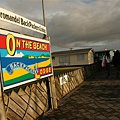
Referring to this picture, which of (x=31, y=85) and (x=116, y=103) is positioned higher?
(x=31, y=85)

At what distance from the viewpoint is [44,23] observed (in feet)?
26.6

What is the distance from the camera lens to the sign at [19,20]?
527cm

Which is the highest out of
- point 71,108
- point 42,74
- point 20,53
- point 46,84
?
point 20,53

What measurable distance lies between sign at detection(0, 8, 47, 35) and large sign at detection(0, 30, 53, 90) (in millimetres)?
366

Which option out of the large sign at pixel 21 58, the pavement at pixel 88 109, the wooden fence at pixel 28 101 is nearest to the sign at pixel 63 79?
the pavement at pixel 88 109

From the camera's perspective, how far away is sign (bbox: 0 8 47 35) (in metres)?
5.27

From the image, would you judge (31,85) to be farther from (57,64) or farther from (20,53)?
(57,64)

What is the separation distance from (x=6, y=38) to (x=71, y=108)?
14.1 ft

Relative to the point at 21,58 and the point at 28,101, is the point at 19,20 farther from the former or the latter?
the point at 28,101

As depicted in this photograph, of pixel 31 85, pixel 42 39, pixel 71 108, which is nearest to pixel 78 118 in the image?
pixel 71 108

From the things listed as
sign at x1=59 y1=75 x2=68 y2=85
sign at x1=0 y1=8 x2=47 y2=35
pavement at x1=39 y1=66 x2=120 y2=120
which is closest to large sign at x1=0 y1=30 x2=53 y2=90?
sign at x1=0 y1=8 x2=47 y2=35

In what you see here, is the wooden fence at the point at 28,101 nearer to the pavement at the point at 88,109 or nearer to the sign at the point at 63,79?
the pavement at the point at 88,109

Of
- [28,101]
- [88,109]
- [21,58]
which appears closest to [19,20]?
[21,58]

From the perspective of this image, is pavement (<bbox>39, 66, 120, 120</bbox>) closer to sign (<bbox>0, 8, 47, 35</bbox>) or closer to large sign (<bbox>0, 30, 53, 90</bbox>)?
large sign (<bbox>0, 30, 53, 90</bbox>)
